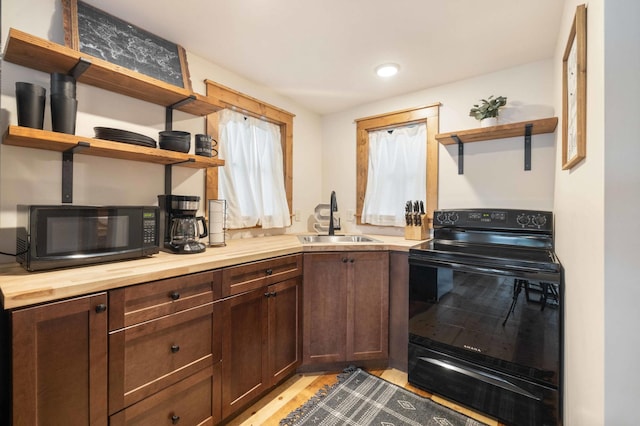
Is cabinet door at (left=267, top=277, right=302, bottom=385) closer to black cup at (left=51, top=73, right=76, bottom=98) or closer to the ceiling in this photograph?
black cup at (left=51, top=73, right=76, bottom=98)

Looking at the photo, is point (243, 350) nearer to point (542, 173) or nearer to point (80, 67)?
point (80, 67)

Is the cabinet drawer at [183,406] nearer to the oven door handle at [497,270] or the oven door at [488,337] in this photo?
the oven door at [488,337]

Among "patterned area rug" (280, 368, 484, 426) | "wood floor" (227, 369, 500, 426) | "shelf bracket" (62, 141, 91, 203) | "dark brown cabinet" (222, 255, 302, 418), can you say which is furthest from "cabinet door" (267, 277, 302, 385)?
"shelf bracket" (62, 141, 91, 203)

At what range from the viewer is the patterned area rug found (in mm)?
1588

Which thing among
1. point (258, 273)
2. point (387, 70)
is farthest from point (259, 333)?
point (387, 70)

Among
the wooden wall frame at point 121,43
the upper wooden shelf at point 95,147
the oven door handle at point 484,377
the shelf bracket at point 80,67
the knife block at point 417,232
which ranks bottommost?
the oven door handle at point 484,377

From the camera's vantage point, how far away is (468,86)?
7.79 ft

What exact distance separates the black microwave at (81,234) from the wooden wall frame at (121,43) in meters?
0.86

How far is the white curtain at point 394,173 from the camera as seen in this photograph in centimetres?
265

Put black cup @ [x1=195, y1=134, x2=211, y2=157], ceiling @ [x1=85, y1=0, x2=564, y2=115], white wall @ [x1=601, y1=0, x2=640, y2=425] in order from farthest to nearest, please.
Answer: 1. black cup @ [x1=195, y1=134, x2=211, y2=157]
2. ceiling @ [x1=85, y1=0, x2=564, y2=115]
3. white wall @ [x1=601, y1=0, x2=640, y2=425]

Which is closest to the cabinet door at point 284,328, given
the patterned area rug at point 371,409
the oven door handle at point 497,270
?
the patterned area rug at point 371,409

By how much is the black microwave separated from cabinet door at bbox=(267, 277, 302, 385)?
0.77 meters

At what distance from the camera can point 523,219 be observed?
1.97 metres

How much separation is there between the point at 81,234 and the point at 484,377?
225cm
